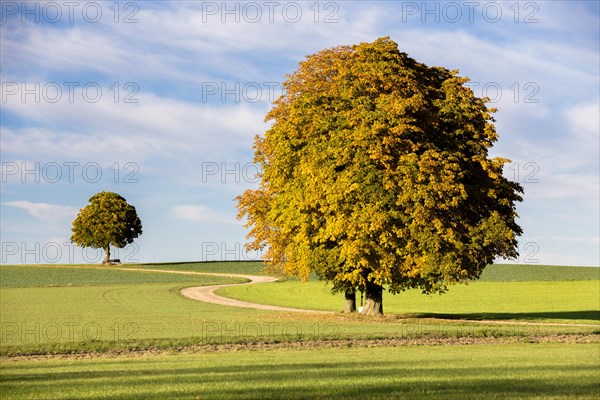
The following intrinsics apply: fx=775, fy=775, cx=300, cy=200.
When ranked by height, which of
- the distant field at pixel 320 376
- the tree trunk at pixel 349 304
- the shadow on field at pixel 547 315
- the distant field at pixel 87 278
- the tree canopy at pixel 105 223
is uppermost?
the tree canopy at pixel 105 223

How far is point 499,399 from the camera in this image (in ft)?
46.9

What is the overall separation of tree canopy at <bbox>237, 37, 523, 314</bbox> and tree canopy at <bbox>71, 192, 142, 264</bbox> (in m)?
85.2

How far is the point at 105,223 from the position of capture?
124 m

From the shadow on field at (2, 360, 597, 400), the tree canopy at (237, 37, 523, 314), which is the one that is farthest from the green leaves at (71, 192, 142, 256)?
the shadow on field at (2, 360, 597, 400)

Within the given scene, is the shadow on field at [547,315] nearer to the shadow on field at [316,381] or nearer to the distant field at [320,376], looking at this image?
the distant field at [320,376]

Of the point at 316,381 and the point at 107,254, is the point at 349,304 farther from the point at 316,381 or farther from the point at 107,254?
the point at 107,254

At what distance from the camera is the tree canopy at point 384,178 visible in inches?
1516

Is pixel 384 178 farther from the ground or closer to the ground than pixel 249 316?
farther from the ground

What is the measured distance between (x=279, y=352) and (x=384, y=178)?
1469cm

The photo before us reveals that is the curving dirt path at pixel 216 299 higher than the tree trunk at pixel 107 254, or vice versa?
the tree trunk at pixel 107 254

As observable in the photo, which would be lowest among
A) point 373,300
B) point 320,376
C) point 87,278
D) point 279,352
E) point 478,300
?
point 478,300

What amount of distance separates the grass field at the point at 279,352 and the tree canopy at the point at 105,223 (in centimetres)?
6286

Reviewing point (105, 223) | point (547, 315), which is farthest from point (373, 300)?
point (105, 223)

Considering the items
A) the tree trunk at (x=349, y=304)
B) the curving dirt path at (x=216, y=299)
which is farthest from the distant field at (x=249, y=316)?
the tree trunk at (x=349, y=304)
